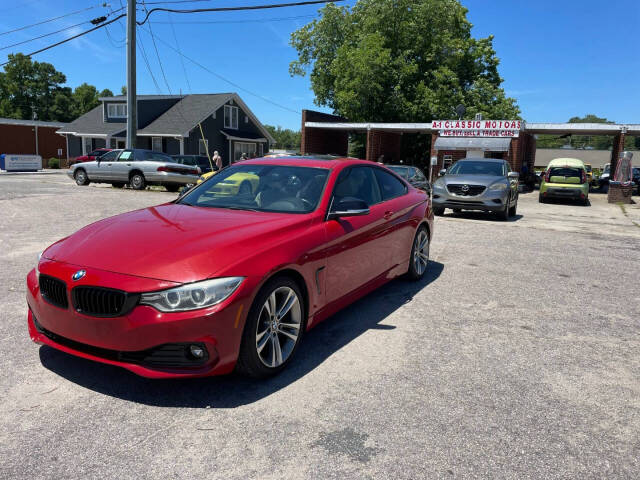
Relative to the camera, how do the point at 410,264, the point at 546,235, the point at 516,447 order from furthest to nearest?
1. the point at 546,235
2. the point at 410,264
3. the point at 516,447

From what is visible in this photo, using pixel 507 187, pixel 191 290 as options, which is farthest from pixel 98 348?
pixel 507 187

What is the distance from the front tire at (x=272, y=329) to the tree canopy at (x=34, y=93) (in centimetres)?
8398

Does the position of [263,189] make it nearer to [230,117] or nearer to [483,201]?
[483,201]

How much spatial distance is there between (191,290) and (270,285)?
22.6 inches

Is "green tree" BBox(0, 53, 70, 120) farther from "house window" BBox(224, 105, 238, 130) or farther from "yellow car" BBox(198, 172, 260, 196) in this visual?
"yellow car" BBox(198, 172, 260, 196)

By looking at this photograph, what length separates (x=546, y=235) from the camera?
10641 millimetres

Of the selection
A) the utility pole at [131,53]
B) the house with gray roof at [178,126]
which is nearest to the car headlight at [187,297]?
the utility pole at [131,53]

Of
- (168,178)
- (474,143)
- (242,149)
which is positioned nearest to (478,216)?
(168,178)

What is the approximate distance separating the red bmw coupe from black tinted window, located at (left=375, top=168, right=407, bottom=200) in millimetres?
728

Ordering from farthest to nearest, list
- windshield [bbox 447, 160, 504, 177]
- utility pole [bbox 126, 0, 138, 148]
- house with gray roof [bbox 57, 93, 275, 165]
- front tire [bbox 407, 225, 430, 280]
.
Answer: house with gray roof [bbox 57, 93, 275, 165]
utility pole [bbox 126, 0, 138, 148]
windshield [bbox 447, 160, 504, 177]
front tire [bbox 407, 225, 430, 280]

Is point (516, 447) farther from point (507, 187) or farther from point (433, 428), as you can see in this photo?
point (507, 187)

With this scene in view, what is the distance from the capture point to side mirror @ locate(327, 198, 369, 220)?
4180 mm

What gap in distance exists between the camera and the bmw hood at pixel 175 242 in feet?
10.1

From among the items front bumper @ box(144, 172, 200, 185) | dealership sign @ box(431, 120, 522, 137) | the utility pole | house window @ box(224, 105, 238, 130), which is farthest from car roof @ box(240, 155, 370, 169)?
house window @ box(224, 105, 238, 130)
